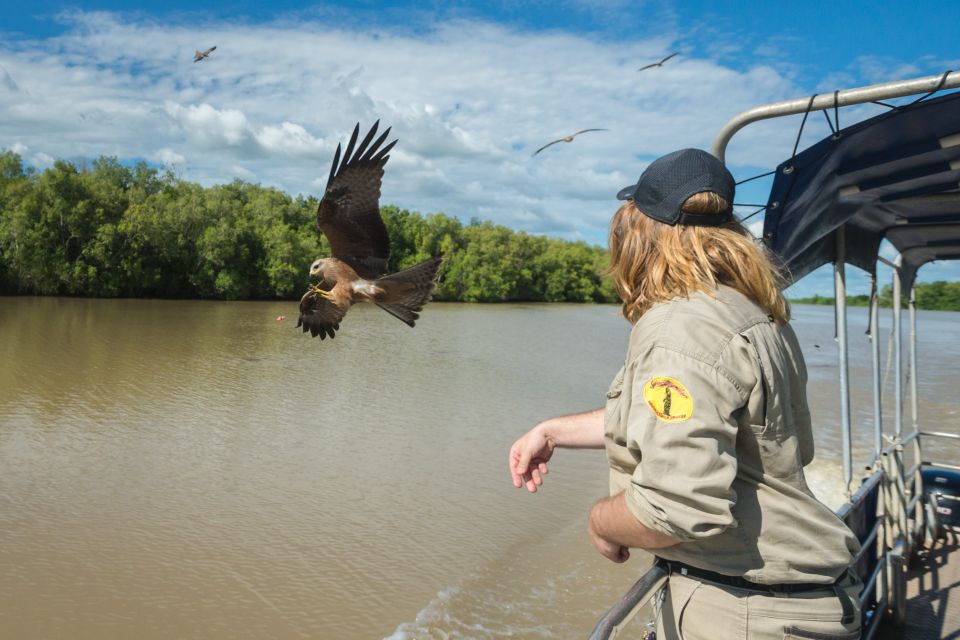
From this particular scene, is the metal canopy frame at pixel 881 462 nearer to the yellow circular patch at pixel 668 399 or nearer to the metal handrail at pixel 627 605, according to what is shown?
the metal handrail at pixel 627 605

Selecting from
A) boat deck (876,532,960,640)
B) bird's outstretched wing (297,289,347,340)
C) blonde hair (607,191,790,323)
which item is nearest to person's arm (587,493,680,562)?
blonde hair (607,191,790,323)

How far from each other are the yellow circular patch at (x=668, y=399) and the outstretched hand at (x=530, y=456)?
52 cm

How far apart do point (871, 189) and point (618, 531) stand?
7.95ft

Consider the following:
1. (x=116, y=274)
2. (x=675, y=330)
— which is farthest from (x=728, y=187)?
(x=116, y=274)

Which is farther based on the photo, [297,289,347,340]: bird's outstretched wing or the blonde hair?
[297,289,347,340]: bird's outstretched wing

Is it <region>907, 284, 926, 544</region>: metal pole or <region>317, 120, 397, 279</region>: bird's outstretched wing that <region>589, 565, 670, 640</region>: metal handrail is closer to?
<region>317, 120, 397, 279</region>: bird's outstretched wing

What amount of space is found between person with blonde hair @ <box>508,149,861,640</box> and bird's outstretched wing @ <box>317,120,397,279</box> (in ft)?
2.93

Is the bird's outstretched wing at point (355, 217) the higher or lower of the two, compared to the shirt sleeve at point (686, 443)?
higher

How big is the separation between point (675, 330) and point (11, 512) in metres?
9.71

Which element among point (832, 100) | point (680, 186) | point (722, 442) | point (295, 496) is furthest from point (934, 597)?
point (295, 496)

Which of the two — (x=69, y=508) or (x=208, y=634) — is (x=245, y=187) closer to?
(x=208, y=634)

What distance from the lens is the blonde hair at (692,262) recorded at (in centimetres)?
Answer: 135

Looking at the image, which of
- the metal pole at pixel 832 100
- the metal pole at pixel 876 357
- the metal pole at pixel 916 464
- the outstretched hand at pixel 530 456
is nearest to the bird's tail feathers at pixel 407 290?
the outstretched hand at pixel 530 456

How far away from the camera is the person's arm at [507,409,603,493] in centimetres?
172
